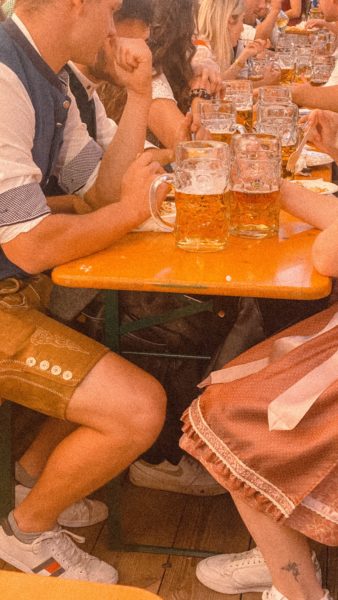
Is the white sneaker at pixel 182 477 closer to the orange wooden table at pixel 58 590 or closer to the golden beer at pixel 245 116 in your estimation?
the golden beer at pixel 245 116

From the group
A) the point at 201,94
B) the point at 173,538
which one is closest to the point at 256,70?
the point at 201,94

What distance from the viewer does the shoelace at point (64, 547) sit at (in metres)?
1.94

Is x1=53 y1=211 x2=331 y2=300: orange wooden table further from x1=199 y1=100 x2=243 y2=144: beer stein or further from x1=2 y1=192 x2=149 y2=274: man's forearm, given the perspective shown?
x1=199 y1=100 x2=243 y2=144: beer stein

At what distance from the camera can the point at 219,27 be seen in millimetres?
4395

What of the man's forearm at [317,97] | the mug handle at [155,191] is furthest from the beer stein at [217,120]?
the man's forearm at [317,97]

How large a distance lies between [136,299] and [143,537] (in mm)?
→ 594

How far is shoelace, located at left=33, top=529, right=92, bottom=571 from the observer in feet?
6.35

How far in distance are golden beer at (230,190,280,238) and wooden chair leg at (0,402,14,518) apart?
667 mm

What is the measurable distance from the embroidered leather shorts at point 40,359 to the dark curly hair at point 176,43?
4.62 ft

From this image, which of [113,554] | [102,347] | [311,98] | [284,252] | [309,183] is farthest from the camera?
[311,98]

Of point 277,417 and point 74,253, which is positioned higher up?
point 74,253

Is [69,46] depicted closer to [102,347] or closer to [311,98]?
[102,347]

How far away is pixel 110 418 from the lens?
5.90 feet

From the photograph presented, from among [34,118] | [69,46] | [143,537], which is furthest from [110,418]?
[69,46]
